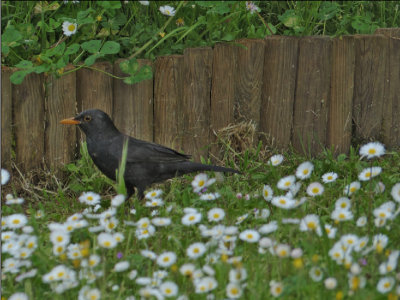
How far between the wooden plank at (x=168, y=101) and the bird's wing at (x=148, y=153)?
0.48m

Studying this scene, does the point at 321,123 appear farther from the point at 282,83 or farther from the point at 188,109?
the point at 188,109

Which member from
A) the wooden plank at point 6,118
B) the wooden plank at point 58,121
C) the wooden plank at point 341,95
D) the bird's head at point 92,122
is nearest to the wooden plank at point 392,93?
the wooden plank at point 341,95

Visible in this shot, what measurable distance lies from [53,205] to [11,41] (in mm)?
1082

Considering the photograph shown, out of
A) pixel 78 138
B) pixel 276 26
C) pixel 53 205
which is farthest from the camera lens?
pixel 276 26

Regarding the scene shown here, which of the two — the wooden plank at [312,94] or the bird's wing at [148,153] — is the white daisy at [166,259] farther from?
the wooden plank at [312,94]

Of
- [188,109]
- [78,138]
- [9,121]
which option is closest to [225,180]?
[188,109]

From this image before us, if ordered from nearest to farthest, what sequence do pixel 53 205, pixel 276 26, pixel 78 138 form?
pixel 53 205 < pixel 78 138 < pixel 276 26

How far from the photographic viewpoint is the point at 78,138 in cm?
526

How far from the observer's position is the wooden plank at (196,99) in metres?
5.24

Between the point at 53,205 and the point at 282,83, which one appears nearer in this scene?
the point at 53,205

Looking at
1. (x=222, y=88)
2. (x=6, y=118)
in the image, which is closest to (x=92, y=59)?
(x=6, y=118)

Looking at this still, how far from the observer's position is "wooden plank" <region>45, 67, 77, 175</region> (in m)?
5.11

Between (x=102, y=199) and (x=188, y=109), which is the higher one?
(x=188, y=109)

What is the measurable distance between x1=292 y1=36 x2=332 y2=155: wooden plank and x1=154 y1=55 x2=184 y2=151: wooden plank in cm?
81
